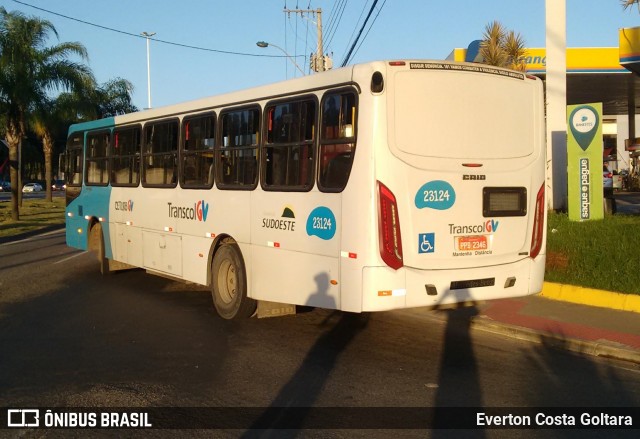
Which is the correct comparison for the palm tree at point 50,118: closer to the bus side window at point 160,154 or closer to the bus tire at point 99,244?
the bus tire at point 99,244

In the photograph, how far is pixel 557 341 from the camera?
25.6ft

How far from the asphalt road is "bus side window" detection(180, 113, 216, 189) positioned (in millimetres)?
1952

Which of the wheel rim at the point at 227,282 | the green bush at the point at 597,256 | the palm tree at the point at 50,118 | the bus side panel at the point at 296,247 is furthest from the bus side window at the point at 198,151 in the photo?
the palm tree at the point at 50,118

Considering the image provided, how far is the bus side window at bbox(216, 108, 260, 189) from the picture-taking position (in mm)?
8430

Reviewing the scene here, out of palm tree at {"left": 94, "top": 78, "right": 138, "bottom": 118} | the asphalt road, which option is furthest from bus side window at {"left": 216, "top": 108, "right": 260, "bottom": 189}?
palm tree at {"left": 94, "top": 78, "right": 138, "bottom": 118}

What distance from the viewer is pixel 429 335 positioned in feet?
27.5

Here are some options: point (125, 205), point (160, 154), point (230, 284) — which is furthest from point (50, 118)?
point (230, 284)

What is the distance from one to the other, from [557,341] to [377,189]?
3061mm

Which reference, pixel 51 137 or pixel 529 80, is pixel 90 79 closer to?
pixel 51 137

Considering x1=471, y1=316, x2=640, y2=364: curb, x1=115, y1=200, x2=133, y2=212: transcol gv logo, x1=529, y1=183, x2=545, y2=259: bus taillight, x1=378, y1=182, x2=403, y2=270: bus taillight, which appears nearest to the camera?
x1=378, y1=182, x2=403, y2=270: bus taillight

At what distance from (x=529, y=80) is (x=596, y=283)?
369cm

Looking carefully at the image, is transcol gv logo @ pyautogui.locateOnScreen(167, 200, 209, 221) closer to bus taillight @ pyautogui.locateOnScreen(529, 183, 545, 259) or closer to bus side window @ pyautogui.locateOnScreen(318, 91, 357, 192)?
bus side window @ pyautogui.locateOnScreen(318, 91, 357, 192)

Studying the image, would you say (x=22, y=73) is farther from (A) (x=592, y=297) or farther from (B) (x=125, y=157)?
(A) (x=592, y=297)

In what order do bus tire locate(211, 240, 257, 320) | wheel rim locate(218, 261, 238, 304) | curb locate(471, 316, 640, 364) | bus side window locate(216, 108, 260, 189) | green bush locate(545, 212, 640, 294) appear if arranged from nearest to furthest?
curb locate(471, 316, 640, 364) < bus side window locate(216, 108, 260, 189) < bus tire locate(211, 240, 257, 320) < wheel rim locate(218, 261, 238, 304) < green bush locate(545, 212, 640, 294)
